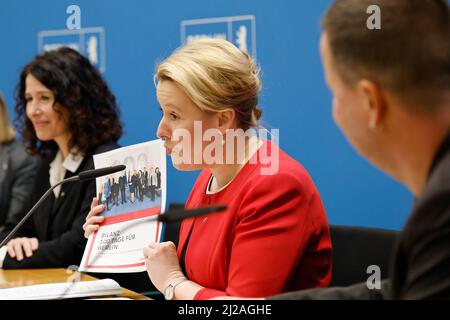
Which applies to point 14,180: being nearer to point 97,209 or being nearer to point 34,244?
point 34,244

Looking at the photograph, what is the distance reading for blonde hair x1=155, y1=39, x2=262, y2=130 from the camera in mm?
1768

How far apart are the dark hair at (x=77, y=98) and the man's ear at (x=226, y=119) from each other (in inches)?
44.8

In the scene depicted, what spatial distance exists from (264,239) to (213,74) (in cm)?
47

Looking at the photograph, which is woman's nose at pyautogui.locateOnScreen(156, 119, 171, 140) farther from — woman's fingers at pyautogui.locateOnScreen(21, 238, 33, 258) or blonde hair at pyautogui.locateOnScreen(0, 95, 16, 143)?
blonde hair at pyautogui.locateOnScreen(0, 95, 16, 143)

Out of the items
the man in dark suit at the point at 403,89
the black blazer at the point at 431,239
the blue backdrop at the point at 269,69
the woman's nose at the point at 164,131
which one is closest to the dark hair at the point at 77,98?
the blue backdrop at the point at 269,69

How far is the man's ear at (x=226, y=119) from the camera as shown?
1811mm

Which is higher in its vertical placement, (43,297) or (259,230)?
(259,230)

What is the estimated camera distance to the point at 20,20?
4070 millimetres

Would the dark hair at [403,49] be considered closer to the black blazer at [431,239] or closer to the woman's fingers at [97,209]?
the black blazer at [431,239]

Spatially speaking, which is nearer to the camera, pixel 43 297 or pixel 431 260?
pixel 431 260

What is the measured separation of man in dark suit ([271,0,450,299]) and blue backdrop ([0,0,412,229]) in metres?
1.25

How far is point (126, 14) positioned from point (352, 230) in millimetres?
2037
